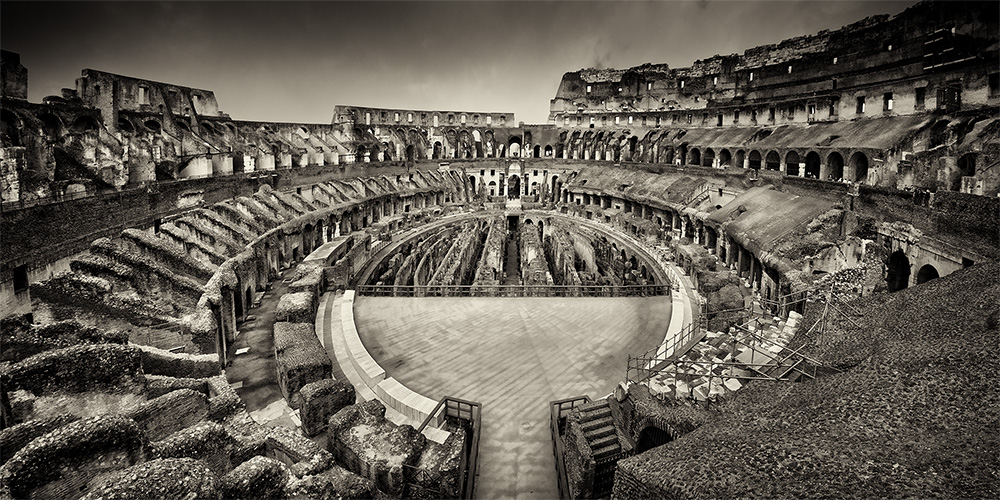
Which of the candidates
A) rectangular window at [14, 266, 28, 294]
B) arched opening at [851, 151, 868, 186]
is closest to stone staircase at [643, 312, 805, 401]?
rectangular window at [14, 266, 28, 294]

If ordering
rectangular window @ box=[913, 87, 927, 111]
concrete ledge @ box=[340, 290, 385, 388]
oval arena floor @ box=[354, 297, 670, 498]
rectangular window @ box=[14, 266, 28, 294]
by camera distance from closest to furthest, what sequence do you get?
oval arena floor @ box=[354, 297, 670, 498], concrete ledge @ box=[340, 290, 385, 388], rectangular window @ box=[14, 266, 28, 294], rectangular window @ box=[913, 87, 927, 111]

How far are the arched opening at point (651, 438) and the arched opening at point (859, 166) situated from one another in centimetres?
2210

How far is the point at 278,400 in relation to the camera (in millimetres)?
11102

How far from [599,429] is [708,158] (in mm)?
34798

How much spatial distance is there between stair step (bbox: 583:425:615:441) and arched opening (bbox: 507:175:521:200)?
40784 mm

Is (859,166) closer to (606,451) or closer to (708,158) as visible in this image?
(708,158)

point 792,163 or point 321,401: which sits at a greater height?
point 792,163

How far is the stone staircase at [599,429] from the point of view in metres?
8.66

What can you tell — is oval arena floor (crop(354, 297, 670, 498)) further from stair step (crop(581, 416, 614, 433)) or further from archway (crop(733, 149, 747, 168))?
archway (crop(733, 149, 747, 168))

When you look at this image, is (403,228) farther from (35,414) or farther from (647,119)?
(647,119)

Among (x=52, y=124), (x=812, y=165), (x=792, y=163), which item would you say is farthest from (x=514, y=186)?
(x=52, y=124)

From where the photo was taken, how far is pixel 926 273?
1564cm

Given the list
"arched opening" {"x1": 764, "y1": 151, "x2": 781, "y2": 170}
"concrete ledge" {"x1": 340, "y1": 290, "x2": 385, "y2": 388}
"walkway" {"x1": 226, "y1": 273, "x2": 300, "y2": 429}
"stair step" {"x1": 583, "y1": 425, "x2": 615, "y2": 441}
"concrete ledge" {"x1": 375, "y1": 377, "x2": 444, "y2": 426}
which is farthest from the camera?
"arched opening" {"x1": 764, "y1": 151, "x2": 781, "y2": 170}

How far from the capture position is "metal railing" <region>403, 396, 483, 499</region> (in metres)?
7.95
